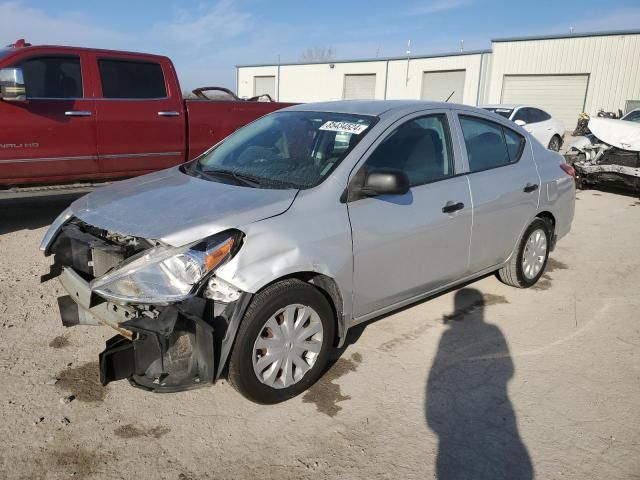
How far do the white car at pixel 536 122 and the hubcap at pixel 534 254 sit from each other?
9837mm

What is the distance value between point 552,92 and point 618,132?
21.2m

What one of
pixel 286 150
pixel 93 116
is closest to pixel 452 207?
pixel 286 150

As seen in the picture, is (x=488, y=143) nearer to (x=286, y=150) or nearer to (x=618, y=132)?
(x=286, y=150)

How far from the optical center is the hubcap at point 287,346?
293cm

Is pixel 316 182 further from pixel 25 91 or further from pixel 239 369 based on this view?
pixel 25 91

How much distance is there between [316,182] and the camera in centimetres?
325

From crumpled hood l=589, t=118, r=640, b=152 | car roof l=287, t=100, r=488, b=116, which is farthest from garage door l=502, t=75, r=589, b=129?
car roof l=287, t=100, r=488, b=116

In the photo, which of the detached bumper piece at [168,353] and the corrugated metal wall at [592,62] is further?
the corrugated metal wall at [592,62]

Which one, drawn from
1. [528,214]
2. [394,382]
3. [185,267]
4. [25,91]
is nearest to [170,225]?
[185,267]

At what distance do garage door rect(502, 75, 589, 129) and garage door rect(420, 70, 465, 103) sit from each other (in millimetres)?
3248

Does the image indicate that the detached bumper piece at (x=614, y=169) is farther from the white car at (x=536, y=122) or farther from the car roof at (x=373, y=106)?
the car roof at (x=373, y=106)

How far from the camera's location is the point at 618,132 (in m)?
10.1

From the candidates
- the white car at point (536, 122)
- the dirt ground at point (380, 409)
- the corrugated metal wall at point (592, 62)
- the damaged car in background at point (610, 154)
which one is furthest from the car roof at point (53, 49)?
the corrugated metal wall at point (592, 62)

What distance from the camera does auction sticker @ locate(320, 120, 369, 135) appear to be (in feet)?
11.7
